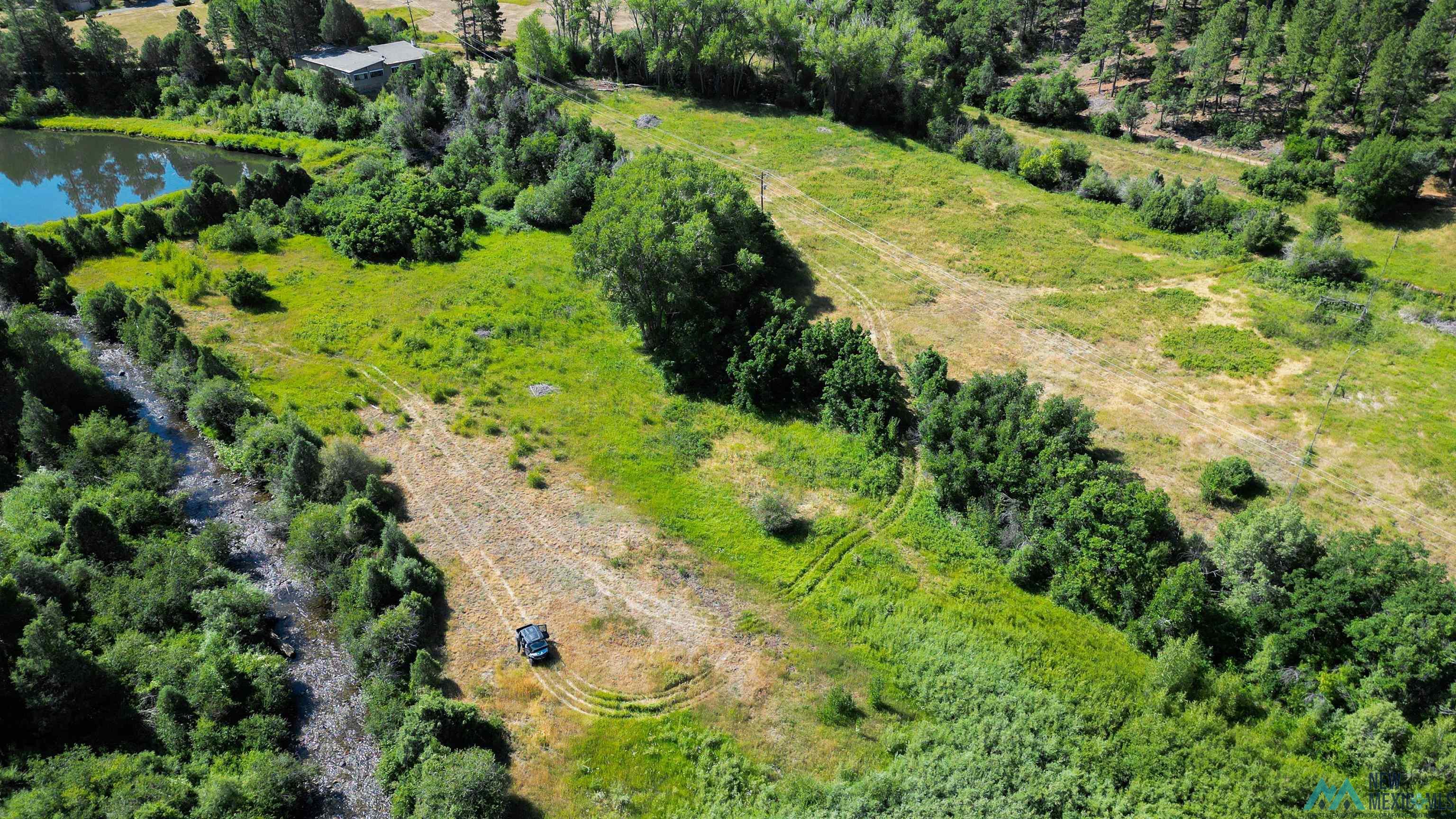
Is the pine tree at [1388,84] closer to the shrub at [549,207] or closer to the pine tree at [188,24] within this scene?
the shrub at [549,207]

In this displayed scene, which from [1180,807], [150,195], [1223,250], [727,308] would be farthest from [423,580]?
[150,195]

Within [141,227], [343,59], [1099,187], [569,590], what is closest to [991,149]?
[1099,187]

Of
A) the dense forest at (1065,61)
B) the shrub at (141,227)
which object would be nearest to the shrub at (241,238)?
the shrub at (141,227)

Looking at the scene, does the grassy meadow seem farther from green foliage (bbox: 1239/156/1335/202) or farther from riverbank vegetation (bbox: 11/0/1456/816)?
green foliage (bbox: 1239/156/1335/202)

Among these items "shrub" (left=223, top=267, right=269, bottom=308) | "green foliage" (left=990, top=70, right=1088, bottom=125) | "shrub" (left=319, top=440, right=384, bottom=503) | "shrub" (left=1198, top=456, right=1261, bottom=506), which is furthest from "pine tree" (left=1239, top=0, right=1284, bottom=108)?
"shrub" (left=223, top=267, right=269, bottom=308)

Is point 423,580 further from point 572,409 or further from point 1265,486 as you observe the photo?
point 1265,486

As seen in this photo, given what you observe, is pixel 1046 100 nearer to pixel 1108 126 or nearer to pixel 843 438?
pixel 1108 126
